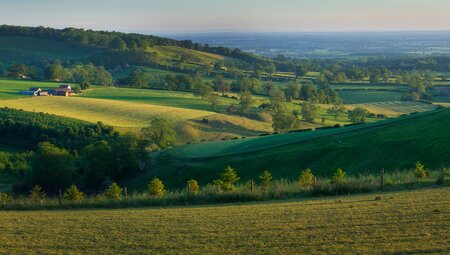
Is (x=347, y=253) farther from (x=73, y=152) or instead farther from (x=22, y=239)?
(x=73, y=152)

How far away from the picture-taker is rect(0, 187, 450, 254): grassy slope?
14.5m

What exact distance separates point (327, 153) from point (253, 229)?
87.5 feet

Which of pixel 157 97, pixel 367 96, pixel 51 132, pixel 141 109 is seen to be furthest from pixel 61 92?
pixel 367 96

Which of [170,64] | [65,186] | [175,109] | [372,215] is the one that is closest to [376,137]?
[372,215]

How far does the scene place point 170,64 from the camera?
168 metres

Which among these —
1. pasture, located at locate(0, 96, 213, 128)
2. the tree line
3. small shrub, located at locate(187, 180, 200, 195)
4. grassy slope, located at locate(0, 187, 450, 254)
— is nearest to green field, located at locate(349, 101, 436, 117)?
pasture, located at locate(0, 96, 213, 128)

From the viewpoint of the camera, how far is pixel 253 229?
1678cm

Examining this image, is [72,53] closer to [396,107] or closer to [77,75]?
[77,75]

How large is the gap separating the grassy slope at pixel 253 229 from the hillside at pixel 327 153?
16569 mm

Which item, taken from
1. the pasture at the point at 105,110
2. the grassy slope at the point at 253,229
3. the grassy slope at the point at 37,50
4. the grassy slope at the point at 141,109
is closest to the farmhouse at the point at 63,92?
the grassy slope at the point at 141,109

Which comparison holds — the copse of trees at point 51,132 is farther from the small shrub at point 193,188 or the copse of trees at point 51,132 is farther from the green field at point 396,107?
the green field at point 396,107

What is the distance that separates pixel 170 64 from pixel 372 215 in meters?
154

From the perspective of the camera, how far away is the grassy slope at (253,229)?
573 inches

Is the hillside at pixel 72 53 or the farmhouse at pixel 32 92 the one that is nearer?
the farmhouse at pixel 32 92
